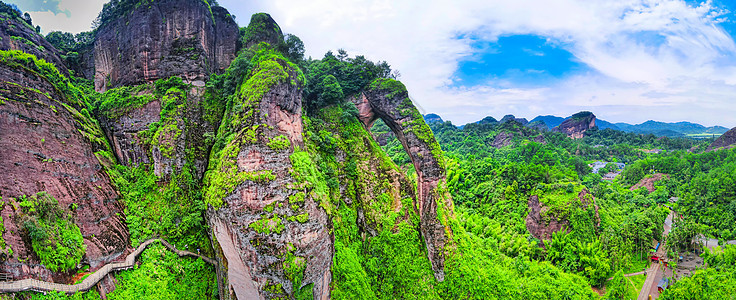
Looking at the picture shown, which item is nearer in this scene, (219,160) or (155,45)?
(219,160)

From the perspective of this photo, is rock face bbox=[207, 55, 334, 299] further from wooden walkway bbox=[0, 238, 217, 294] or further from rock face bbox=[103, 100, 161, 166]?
rock face bbox=[103, 100, 161, 166]

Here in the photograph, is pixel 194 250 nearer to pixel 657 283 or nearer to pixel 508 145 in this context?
pixel 657 283

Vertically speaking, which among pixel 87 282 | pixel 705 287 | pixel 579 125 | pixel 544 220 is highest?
pixel 579 125

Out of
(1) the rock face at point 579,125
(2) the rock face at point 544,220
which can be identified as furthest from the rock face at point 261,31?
(1) the rock face at point 579,125

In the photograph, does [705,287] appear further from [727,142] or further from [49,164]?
[727,142]

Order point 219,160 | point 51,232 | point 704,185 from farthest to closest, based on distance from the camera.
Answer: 1. point 704,185
2. point 219,160
3. point 51,232

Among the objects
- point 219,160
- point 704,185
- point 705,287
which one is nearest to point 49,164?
point 219,160
